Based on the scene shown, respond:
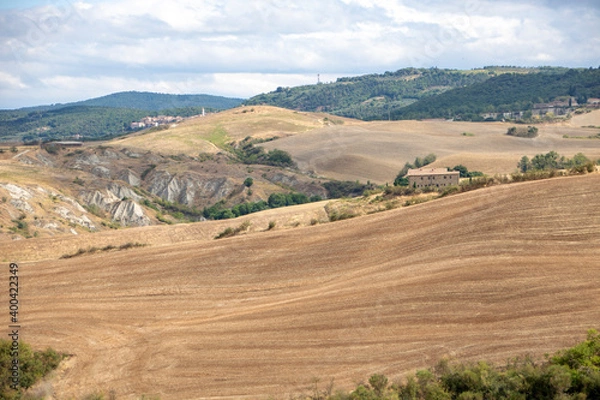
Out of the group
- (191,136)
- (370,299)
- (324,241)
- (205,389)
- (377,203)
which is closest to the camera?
(205,389)

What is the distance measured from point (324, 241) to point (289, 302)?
7913mm

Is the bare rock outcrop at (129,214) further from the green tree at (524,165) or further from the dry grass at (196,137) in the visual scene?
the dry grass at (196,137)

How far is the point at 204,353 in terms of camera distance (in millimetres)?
34594

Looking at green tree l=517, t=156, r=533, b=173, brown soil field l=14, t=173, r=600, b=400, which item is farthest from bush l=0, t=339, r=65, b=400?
green tree l=517, t=156, r=533, b=173

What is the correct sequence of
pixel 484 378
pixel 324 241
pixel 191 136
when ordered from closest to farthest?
pixel 484 378 → pixel 324 241 → pixel 191 136

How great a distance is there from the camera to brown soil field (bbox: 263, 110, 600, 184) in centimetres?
12638

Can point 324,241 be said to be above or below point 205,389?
above

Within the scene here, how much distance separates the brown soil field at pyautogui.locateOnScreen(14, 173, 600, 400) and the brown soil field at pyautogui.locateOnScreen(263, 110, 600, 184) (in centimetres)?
7010

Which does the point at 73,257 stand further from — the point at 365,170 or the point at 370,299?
the point at 365,170

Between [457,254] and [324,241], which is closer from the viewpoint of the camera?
[457,254]

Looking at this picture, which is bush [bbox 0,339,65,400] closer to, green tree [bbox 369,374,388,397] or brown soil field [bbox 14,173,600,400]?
brown soil field [bbox 14,173,600,400]

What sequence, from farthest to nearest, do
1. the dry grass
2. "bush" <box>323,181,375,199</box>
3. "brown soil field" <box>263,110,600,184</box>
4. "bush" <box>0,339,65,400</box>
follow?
1. the dry grass
2. "brown soil field" <box>263,110,600,184</box>
3. "bush" <box>323,181,375,199</box>
4. "bush" <box>0,339,65,400</box>

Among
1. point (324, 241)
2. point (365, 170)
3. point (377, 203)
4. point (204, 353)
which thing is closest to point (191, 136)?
point (365, 170)

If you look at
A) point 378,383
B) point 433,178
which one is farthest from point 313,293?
point 433,178
